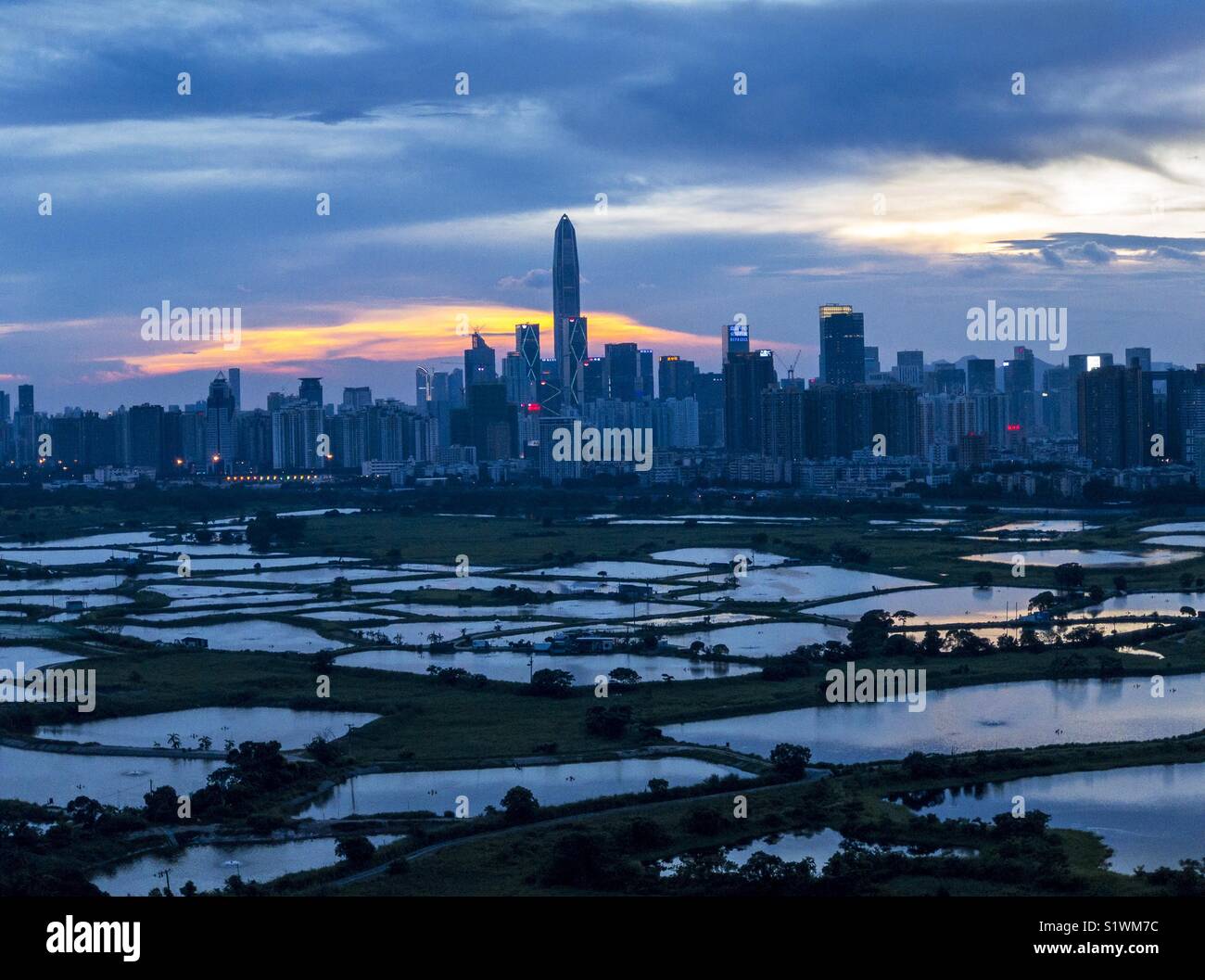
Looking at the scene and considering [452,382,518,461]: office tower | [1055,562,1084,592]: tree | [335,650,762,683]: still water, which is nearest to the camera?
[335,650,762,683]: still water

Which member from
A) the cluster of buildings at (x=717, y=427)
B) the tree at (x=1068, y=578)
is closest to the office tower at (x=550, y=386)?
the cluster of buildings at (x=717, y=427)

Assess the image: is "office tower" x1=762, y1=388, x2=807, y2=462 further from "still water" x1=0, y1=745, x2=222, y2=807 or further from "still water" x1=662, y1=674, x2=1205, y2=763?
"still water" x1=0, y1=745, x2=222, y2=807

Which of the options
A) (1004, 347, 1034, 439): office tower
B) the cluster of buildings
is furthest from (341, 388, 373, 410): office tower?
(1004, 347, 1034, 439): office tower

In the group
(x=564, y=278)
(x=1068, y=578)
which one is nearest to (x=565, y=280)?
(x=564, y=278)

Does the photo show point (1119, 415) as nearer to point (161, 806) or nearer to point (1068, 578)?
point (1068, 578)

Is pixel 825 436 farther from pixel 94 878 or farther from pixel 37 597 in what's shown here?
pixel 94 878

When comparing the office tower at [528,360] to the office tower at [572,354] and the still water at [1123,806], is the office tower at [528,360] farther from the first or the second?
the still water at [1123,806]
